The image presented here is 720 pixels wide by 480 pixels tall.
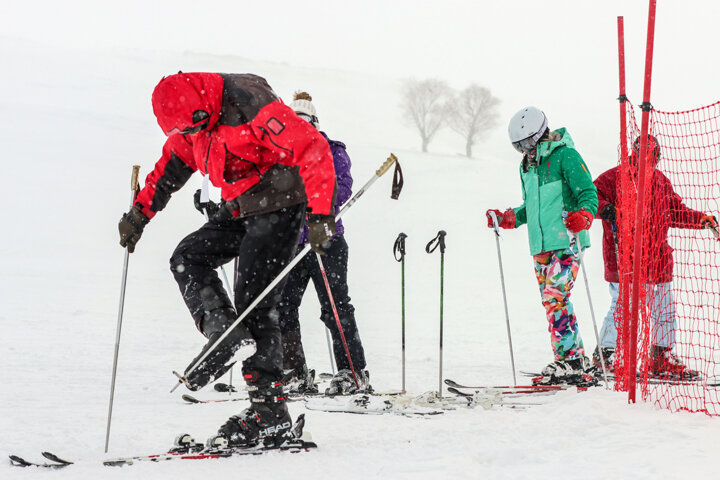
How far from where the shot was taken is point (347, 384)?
14.8ft

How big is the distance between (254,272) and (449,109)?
5455 cm

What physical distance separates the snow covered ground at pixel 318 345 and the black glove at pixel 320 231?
3.23 feet

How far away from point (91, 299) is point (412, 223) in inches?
466

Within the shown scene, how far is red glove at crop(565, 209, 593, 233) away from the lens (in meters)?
4.30

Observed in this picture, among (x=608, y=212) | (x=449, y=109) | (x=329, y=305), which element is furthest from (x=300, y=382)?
(x=449, y=109)

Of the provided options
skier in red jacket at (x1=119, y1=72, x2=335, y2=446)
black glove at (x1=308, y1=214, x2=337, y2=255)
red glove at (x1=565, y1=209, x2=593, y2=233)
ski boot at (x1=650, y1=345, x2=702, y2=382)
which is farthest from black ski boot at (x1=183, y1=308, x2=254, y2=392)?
ski boot at (x1=650, y1=345, x2=702, y2=382)

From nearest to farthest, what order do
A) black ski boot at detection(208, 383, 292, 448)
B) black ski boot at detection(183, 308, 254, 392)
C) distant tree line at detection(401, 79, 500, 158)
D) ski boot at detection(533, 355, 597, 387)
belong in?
black ski boot at detection(183, 308, 254, 392) → black ski boot at detection(208, 383, 292, 448) → ski boot at detection(533, 355, 597, 387) → distant tree line at detection(401, 79, 500, 158)

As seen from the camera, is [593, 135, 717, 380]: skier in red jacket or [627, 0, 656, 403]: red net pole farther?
[593, 135, 717, 380]: skier in red jacket

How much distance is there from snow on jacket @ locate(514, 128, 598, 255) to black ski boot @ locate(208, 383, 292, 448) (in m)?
2.45

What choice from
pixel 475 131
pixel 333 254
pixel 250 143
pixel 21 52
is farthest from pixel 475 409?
pixel 21 52

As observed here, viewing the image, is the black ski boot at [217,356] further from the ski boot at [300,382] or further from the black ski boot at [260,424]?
the ski boot at [300,382]

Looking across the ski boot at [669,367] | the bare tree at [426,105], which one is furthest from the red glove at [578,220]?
the bare tree at [426,105]

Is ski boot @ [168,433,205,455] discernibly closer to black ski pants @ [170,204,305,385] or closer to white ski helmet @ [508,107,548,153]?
black ski pants @ [170,204,305,385]

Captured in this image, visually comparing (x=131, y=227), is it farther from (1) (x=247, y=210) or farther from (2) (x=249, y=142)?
(2) (x=249, y=142)
